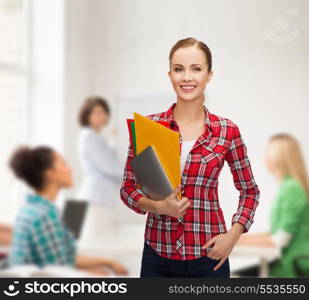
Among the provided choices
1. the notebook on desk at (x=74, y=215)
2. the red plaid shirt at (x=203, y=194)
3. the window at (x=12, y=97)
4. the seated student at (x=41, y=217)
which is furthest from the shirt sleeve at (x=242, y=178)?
the notebook on desk at (x=74, y=215)

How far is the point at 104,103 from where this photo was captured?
145cm

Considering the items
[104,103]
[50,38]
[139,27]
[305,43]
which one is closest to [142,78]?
[139,27]

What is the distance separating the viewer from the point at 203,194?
1.70 feet

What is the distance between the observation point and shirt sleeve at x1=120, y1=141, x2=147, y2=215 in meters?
0.53

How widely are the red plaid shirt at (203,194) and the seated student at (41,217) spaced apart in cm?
89

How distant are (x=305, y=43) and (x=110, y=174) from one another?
105 cm

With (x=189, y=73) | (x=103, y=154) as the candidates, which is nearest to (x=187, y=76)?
(x=189, y=73)

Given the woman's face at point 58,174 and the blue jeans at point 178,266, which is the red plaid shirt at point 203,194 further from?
the woman's face at point 58,174

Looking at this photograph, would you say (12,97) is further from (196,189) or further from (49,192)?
(196,189)

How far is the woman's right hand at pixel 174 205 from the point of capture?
0.50 meters

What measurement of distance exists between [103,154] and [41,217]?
1.00 feet

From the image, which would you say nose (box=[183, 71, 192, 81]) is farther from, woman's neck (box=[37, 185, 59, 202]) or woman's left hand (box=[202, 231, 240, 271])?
woman's neck (box=[37, 185, 59, 202])

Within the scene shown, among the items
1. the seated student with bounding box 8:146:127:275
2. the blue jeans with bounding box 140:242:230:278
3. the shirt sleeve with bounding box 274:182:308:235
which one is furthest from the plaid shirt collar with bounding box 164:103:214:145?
the shirt sleeve with bounding box 274:182:308:235

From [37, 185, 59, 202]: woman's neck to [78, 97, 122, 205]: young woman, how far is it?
184mm
